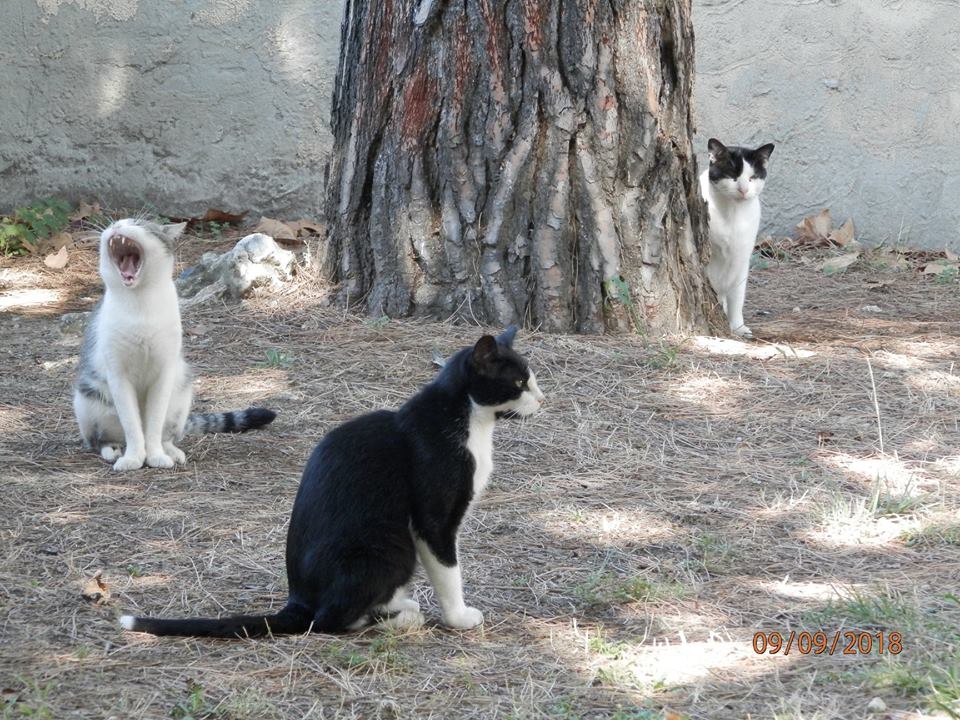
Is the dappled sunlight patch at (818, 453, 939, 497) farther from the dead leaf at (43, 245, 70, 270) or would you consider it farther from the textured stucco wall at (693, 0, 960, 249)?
the dead leaf at (43, 245, 70, 270)

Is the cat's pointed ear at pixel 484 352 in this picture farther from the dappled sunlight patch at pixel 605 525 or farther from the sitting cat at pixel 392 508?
the dappled sunlight patch at pixel 605 525

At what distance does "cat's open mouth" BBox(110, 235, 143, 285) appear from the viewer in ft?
15.9

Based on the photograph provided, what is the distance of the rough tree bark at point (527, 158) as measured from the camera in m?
5.96

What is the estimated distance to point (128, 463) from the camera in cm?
488

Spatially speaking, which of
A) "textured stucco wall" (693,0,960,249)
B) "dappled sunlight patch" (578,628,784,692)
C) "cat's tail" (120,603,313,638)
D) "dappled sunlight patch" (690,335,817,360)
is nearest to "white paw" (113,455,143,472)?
"cat's tail" (120,603,313,638)

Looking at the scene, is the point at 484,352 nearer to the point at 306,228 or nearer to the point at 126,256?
the point at 126,256

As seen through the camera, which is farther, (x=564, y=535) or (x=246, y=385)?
(x=246, y=385)

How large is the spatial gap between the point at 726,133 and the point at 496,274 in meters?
4.33

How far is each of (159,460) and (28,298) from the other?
3397 millimetres

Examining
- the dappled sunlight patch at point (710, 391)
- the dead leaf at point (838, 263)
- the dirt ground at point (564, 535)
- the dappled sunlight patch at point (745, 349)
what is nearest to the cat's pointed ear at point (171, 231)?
the dirt ground at point (564, 535)

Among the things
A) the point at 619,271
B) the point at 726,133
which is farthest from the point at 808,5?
the point at 619,271

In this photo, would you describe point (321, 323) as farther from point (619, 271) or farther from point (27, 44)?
point (27, 44)

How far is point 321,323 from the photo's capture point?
21.2ft

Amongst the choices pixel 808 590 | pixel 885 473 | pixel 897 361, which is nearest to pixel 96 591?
pixel 808 590
